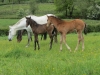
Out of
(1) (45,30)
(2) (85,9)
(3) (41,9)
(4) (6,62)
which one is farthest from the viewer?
(3) (41,9)

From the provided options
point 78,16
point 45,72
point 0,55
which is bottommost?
point 78,16

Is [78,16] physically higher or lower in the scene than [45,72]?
lower

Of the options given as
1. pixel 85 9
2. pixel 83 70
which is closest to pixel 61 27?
pixel 83 70

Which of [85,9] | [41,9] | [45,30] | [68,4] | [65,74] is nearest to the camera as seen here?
[65,74]

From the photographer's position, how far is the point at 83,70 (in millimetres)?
7855

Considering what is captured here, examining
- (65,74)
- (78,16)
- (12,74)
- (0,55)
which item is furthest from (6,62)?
(78,16)

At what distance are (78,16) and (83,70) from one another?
6383 cm

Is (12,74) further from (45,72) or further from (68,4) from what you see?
(68,4)

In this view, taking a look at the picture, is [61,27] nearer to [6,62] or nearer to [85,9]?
[6,62]

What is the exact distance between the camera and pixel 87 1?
2926 inches

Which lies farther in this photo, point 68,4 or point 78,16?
point 68,4

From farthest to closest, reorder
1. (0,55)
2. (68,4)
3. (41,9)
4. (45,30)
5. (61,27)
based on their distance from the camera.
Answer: (41,9) < (68,4) < (45,30) < (61,27) < (0,55)

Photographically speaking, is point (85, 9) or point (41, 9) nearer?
point (85, 9)

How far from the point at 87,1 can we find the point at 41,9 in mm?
17495
